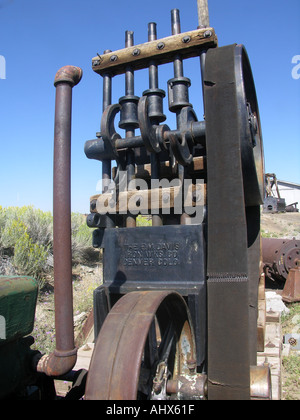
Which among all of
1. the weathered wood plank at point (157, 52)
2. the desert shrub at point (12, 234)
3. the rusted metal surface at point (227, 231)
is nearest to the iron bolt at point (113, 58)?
the weathered wood plank at point (157, 52)

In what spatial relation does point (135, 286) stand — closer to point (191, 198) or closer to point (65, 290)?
point (191, 198)

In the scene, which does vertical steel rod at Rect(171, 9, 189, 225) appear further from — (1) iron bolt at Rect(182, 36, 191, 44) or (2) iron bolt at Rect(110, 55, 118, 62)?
(2) iron bolt at Rect(110, 55, 118, 62)

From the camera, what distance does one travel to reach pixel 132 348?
4.47 ft

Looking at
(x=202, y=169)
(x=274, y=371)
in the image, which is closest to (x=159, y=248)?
(x=202, y=169)

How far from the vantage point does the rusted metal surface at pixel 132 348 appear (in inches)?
51.9

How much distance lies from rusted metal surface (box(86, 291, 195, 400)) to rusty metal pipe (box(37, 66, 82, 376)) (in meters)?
0.15

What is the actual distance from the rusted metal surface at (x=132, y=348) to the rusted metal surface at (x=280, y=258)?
549 cm

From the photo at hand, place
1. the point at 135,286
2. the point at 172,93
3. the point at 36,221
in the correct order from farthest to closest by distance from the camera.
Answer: the point at 36,221 → the point at 172,93 → the point at 135,286

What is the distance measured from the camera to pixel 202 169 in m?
2.46

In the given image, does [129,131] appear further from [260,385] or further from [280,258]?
[280,258]

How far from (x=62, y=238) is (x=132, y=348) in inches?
19.7

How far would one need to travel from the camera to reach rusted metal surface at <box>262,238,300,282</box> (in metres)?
6.90

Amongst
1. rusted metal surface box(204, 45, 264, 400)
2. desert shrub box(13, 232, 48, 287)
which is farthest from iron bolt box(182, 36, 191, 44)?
desert shrub box(13, 232, 48, 287)

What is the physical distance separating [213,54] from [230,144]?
1.69ft
